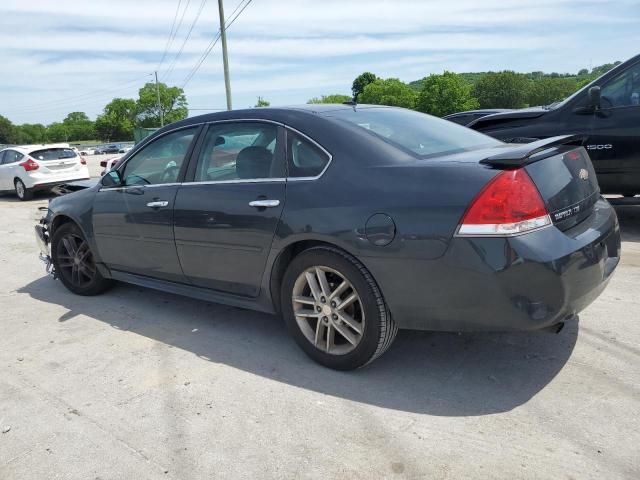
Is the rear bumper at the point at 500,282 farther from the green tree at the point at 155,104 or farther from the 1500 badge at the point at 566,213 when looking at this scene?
the green tree at the point at 155,104

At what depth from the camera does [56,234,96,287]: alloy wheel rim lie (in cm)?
517

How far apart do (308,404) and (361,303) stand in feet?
2.06

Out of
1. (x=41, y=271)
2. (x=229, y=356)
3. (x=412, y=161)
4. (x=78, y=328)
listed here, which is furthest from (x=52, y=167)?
(x=412, y=161)

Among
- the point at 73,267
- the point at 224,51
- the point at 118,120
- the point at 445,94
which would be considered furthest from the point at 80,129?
the point at 73,267

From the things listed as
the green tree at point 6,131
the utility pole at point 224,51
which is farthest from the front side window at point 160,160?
the green tree at point 6,131

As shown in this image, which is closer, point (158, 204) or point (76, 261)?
point (158, 204)

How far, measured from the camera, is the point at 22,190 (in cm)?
1485

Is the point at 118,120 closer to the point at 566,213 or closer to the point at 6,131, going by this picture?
the point at 6,131

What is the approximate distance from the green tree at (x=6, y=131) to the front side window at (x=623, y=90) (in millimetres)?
140338

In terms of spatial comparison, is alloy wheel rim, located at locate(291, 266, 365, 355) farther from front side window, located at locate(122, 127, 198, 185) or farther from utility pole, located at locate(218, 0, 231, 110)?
utility pole, located at locate(218, 0, 231, 110)

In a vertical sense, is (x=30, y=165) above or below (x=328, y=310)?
above

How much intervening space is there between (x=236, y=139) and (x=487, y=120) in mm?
4305

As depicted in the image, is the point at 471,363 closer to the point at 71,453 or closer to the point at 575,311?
the point at 575,311

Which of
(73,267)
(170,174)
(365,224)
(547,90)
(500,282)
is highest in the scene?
(547,90)
